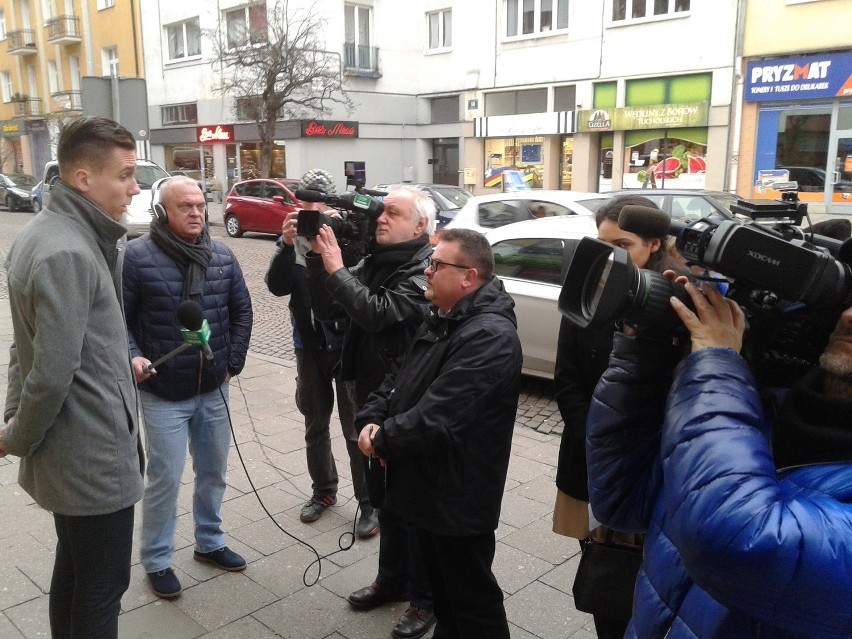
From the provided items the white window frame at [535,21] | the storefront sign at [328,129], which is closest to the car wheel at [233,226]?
the storefront sign at [328,129]

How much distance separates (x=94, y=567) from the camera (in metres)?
2.39

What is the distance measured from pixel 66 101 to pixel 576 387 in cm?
4212

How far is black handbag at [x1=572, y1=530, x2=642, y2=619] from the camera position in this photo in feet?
7.29

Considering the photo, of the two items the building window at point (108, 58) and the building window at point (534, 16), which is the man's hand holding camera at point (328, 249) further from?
the building window at point (108, 58)

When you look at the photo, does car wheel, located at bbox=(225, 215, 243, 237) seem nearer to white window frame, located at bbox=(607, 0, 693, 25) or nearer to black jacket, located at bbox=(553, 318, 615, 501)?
white window frame, located at bbox=(607, 0, 693, 25)

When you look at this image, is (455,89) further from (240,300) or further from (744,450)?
(744,450)

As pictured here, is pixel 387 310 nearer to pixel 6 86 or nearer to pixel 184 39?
pixel 184 39

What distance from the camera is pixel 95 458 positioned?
2346mm

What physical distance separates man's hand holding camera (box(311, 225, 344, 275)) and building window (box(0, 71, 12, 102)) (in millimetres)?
49026

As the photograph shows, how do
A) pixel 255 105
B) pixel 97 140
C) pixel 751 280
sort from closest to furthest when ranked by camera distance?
pixel 751 280, pixel 97 140, pixel 255 105

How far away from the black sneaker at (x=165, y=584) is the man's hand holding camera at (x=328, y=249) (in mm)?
1600

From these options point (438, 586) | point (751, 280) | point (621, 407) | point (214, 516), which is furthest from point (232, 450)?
point (751, 280)

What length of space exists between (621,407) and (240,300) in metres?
2.42

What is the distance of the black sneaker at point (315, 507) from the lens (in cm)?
417
